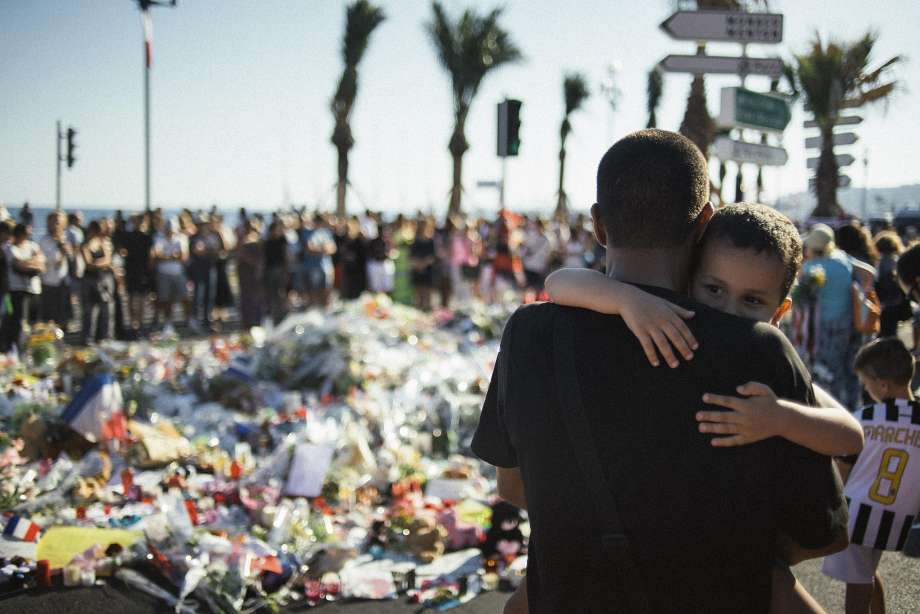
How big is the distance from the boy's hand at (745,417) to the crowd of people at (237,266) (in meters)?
10.8

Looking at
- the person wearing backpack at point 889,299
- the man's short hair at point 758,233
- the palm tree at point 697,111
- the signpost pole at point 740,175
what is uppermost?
the palm tree at point 697,111

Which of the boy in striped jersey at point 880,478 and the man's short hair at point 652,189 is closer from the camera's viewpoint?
the man's short hair at point 652,189

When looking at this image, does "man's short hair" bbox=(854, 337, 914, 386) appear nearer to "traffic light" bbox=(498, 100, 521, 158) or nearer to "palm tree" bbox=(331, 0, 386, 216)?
"traffic light" bbox=(498, 100, 521, 158)

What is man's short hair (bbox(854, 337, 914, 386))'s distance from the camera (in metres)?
3.70

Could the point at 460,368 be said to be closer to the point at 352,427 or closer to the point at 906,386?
the point at 352,427

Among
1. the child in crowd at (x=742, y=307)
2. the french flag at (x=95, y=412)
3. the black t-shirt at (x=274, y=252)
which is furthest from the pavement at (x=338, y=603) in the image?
the black t-shirt at (x=274, y=252)

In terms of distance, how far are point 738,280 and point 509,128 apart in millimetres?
8293

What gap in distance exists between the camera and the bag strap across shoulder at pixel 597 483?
1.71 m

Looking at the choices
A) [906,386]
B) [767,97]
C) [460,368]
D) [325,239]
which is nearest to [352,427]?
[460,368]

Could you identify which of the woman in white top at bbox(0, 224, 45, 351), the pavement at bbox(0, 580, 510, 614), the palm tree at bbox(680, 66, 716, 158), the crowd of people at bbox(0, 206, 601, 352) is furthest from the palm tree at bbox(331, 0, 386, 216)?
the pavement at bbox(0, 580, 510, 614)

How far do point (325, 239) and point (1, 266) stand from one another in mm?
5245

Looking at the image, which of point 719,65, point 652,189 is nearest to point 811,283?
point 719,65

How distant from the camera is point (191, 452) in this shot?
679cm

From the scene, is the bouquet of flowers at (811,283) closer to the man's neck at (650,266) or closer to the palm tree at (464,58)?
the man's neck at (650,266)
